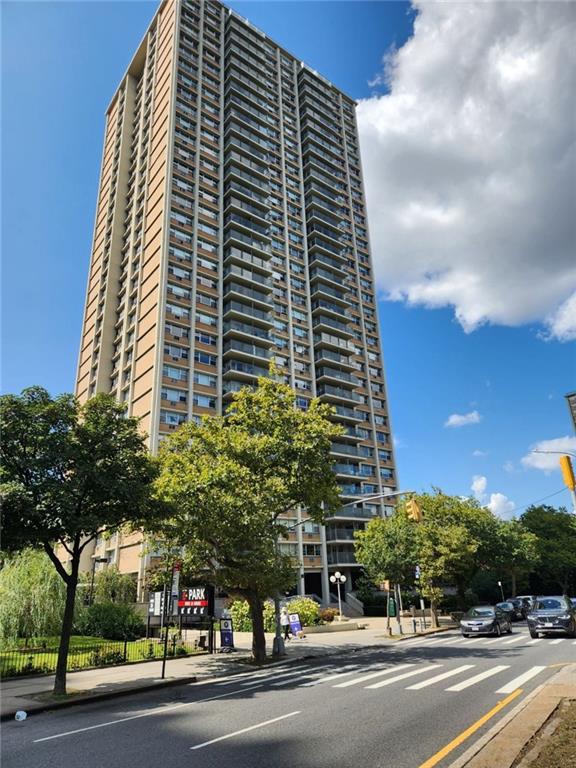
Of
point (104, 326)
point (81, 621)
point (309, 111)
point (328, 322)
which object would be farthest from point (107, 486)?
point (309, 111)

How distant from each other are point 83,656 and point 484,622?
19.2 m

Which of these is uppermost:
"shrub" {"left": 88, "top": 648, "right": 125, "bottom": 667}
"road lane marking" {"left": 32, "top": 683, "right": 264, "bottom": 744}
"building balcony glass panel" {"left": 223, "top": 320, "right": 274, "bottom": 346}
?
"building balcony glass panel" {"left": 223, "top": 320, "right": 274, "bottom": 346}

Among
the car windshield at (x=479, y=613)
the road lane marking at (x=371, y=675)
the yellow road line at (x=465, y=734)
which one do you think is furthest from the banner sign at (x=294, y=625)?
the yellow road line at (x=465, y=734)

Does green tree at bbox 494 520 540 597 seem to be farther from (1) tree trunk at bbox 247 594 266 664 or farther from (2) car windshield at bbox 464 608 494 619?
(1) tree trunk at bbox 247 594 266 664

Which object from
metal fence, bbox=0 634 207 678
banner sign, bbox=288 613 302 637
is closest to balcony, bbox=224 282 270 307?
banner sign, bbox=288 613 302 637

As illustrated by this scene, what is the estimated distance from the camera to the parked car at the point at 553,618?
23453 mm

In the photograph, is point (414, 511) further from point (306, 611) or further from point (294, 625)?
point (306, 611)

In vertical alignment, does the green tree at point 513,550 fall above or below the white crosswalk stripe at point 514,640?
above

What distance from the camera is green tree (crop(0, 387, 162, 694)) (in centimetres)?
1369

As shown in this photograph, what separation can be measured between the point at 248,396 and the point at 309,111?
71.5m

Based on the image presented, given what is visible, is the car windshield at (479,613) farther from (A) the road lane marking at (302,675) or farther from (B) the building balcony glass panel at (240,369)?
(B) the building balcony glass panel at (240,369)

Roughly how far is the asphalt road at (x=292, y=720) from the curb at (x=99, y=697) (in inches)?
15.6

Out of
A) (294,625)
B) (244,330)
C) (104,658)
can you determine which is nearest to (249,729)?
(104,658)

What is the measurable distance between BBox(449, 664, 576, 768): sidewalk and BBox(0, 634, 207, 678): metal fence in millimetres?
15417
